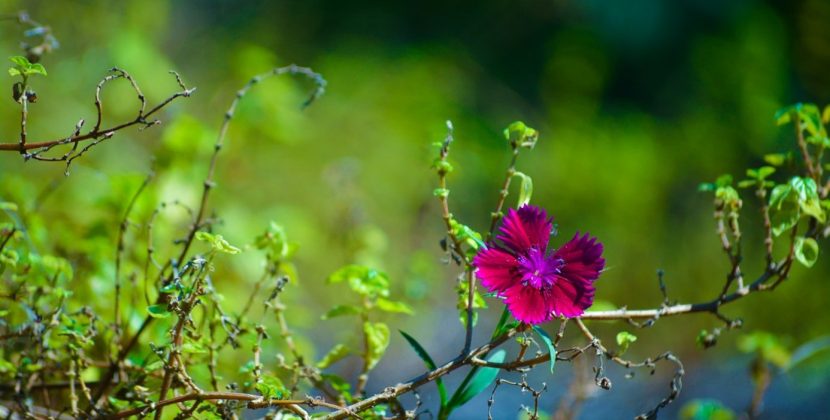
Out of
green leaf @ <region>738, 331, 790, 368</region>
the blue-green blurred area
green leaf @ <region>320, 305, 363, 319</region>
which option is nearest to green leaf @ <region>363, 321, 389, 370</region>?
green leaf @ <region>320, 305, 363, 319</region>

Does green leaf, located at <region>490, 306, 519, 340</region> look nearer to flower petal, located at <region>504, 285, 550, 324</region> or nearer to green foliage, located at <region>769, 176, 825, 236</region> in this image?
flower petal, located at <region>504, 285, 550, 324</region>

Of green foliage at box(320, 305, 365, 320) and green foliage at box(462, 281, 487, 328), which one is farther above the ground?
green foliage at box(320, 305, 365, 320)

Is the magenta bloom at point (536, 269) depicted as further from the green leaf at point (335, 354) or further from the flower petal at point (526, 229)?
the green leaf at point (335, 354)

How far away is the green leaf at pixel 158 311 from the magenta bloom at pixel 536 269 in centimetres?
25

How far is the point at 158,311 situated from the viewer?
703mm

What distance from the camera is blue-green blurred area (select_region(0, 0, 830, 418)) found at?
1.69 metres

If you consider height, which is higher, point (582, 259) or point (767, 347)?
point (767, 347)

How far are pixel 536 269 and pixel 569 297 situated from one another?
0.03 meters

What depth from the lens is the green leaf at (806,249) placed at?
0.77 m

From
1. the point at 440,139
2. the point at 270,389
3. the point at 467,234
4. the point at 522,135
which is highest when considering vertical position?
the point at 440,139

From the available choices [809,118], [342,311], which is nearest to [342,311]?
[342,311]

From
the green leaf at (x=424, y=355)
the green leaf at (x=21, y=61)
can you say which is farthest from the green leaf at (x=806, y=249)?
the green leaf at (x=21, y=61)

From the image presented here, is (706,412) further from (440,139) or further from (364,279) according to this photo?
(440,139)

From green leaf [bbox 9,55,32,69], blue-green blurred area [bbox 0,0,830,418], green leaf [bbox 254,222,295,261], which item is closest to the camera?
green leaf [bbox 9,55,32,69]
